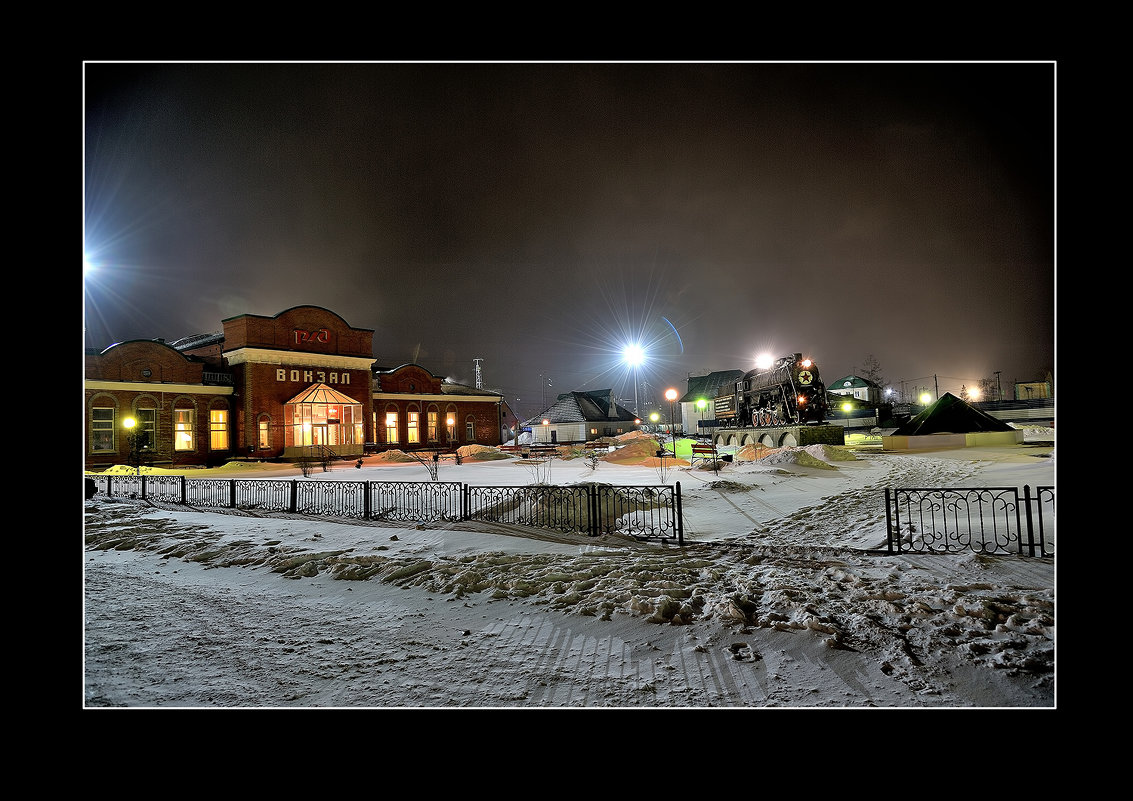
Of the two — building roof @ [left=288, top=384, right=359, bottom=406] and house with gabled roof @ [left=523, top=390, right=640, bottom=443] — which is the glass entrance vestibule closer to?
building roof @ [left=288, top=384, right=359, bottom=406]

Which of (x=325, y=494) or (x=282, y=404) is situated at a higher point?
(x=282, y=404)

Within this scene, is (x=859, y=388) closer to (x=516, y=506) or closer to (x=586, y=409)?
(x=586, y=409)

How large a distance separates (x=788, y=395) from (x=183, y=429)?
33225 mm

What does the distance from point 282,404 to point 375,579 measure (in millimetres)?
28241

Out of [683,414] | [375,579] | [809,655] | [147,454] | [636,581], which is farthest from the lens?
[683,414]

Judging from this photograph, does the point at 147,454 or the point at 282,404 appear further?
the point at 282,404

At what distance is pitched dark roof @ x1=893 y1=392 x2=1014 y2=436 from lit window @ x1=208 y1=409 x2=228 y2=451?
37.7 m

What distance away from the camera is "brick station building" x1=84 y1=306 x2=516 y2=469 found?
26188 millimetres

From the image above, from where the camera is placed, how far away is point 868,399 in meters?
68.2

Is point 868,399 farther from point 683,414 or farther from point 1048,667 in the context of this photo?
point 1048,667

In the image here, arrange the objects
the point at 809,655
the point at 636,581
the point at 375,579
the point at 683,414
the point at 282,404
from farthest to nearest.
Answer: the point at 683,414 < the point at 282,404 < the point at 375,579 < the point at 636,581 < the point at 809,655

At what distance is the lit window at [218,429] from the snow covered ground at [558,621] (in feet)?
74.2

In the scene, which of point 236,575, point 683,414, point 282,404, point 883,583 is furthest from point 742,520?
point 683,414

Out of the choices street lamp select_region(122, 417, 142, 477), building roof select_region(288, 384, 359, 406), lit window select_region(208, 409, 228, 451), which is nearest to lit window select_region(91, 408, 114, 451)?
street lamp select_region(122, 417, 142, 477)
